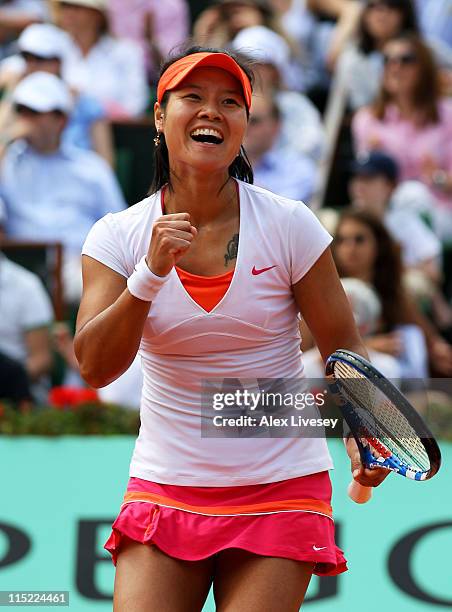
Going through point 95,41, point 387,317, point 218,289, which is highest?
point 95,41

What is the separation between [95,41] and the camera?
27.2 ft

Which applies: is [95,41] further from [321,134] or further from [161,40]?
[321,134]

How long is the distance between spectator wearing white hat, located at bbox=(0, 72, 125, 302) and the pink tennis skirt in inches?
167

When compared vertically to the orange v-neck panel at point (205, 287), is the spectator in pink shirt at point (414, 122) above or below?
above

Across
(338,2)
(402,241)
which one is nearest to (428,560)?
(402,241)

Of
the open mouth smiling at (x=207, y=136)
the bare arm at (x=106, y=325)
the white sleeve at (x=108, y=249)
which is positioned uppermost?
the open mouth smiling at (x=207, y=136)

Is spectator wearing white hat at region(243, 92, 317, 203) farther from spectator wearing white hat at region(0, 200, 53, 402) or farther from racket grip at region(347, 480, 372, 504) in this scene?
racket grip at region(347, 480, 372, 504)

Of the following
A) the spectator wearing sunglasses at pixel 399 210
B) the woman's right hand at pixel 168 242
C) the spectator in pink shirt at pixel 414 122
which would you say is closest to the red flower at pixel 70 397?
the spectator wearing sunglasses at pixel 399 210

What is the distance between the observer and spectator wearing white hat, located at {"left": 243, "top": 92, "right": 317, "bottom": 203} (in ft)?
24.1

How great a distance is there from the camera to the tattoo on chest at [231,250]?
291 cm

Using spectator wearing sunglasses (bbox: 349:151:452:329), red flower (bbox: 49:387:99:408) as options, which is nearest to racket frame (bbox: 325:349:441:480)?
red flower (bbox: 49:387:99:408)

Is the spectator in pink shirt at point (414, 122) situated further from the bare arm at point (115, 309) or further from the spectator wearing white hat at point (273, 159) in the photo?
the bare arm at point (115, 309)

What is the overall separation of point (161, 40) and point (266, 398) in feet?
19.6

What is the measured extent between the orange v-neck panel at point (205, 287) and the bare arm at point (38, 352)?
126 inches
